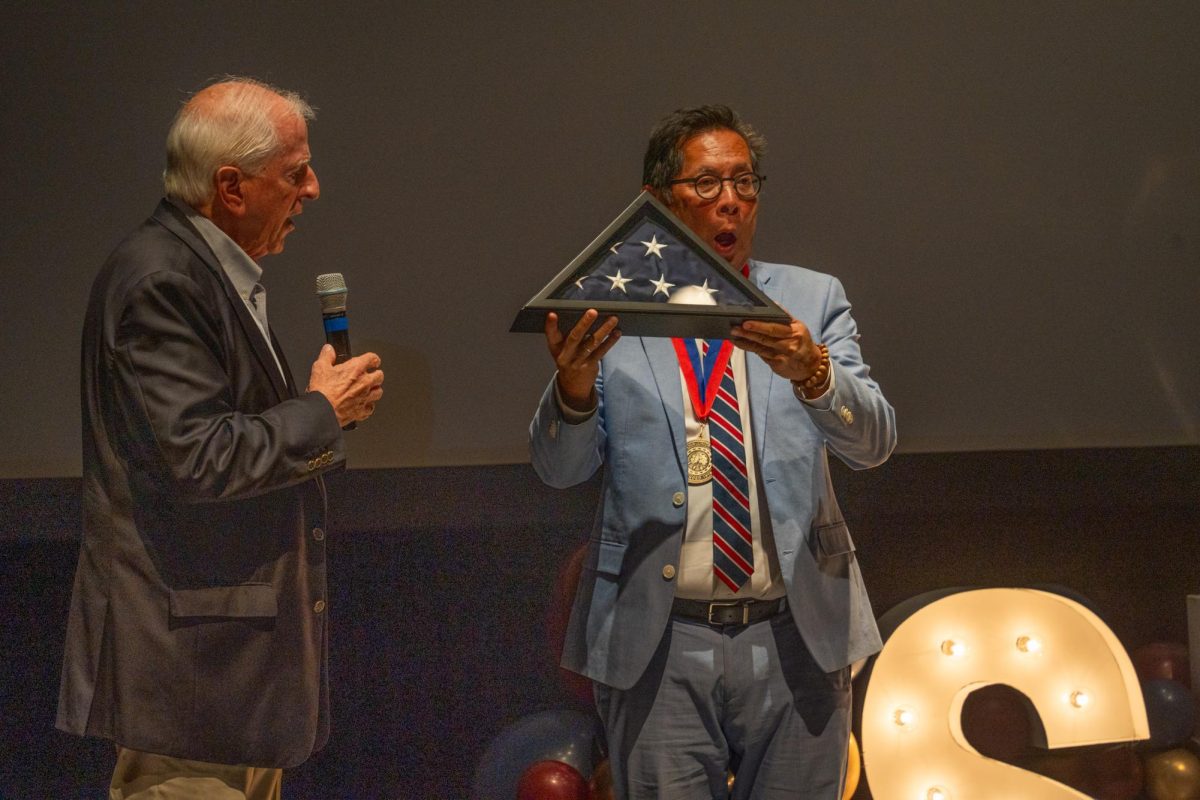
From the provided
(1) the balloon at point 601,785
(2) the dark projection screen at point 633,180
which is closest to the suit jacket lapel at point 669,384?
(1) the balloon at point 601,785

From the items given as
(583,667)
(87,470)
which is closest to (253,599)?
(87,470)

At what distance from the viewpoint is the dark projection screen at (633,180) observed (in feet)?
10.1

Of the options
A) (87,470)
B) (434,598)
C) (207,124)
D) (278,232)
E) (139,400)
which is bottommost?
(434,598)

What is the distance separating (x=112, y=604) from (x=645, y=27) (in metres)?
2.22

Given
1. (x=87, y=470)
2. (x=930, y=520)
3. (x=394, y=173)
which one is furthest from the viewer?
(x=930, y=520)

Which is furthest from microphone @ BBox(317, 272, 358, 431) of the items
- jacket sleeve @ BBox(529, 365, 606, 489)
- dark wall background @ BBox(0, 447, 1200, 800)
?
dark wall background @ BBox(0, 447, 1200, 800)

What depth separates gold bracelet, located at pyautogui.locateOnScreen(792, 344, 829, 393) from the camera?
1859mm

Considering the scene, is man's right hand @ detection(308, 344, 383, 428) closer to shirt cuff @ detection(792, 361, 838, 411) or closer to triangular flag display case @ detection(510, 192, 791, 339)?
triangular flag display case @ detection(510, 192, 791, 339)

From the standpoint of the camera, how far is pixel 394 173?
316 centimetres

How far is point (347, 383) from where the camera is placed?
6.29 ft

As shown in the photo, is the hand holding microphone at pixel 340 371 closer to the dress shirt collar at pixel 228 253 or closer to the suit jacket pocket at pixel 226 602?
the dress shirt collar at pixel 228 253

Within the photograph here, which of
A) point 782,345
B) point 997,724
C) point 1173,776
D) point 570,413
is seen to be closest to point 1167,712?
point 1173,776

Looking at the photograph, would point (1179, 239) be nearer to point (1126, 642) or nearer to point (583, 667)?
point (1126, 642)

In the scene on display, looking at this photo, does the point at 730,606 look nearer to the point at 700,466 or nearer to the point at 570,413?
the point at 700,466
